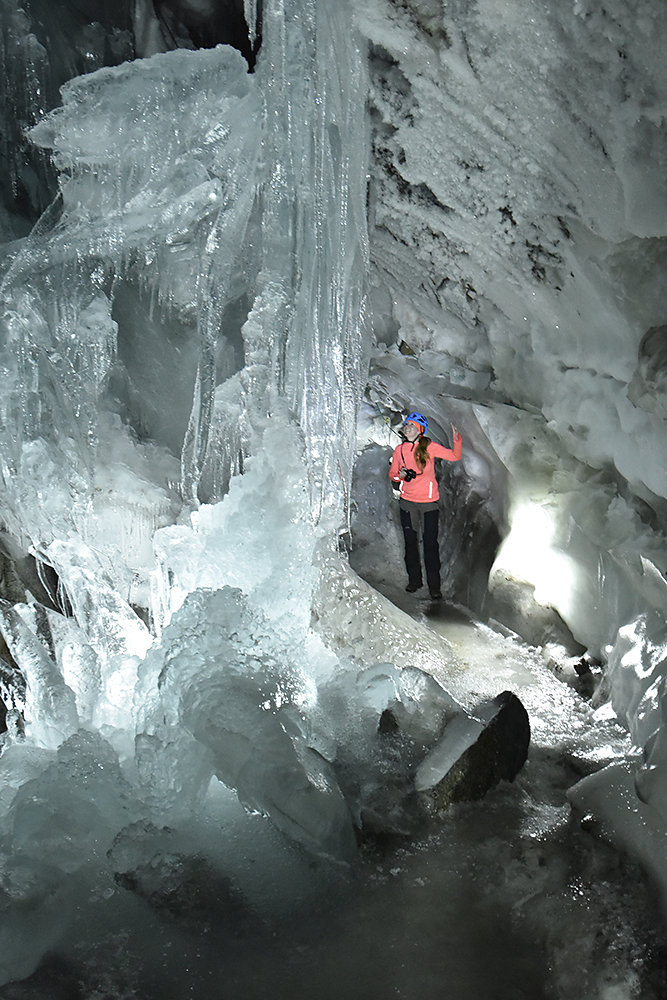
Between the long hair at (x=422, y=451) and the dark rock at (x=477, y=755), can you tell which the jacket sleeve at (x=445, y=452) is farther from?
the dark rock at (x=477, y=755)

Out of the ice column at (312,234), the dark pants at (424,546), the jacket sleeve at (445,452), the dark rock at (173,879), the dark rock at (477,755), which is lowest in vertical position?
the dark pants at (424,546)

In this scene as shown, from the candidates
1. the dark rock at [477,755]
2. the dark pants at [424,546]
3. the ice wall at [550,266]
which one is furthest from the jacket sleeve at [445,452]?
the dark rock at [477,755]

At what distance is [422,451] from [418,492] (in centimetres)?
57

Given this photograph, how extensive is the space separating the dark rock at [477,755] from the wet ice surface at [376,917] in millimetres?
85

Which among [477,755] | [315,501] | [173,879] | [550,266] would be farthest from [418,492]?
[173,879]

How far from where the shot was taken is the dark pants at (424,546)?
25.9ft

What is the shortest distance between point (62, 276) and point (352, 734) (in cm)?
314

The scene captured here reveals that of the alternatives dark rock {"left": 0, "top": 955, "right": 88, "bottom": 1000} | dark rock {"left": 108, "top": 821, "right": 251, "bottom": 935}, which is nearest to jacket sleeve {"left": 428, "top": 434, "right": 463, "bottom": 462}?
dark rock {"left": 108, "top": 821, "right": 251, "bottom": 935}

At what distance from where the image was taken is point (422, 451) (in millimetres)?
7355

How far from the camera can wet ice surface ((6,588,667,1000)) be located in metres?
2.45

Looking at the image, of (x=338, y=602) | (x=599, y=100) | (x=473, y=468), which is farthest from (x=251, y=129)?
(x=473, y=468)

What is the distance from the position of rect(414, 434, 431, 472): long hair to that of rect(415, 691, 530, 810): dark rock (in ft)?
12.6

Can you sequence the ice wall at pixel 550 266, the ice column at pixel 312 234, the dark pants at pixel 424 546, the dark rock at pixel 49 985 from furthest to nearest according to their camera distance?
1. the dark pants at pixel 424 546
2. the ice column at pixel 312 234
3. the ice wall at pixel 550 266
4. the dark rock at pixel 49 985

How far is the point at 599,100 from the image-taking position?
3174mm
